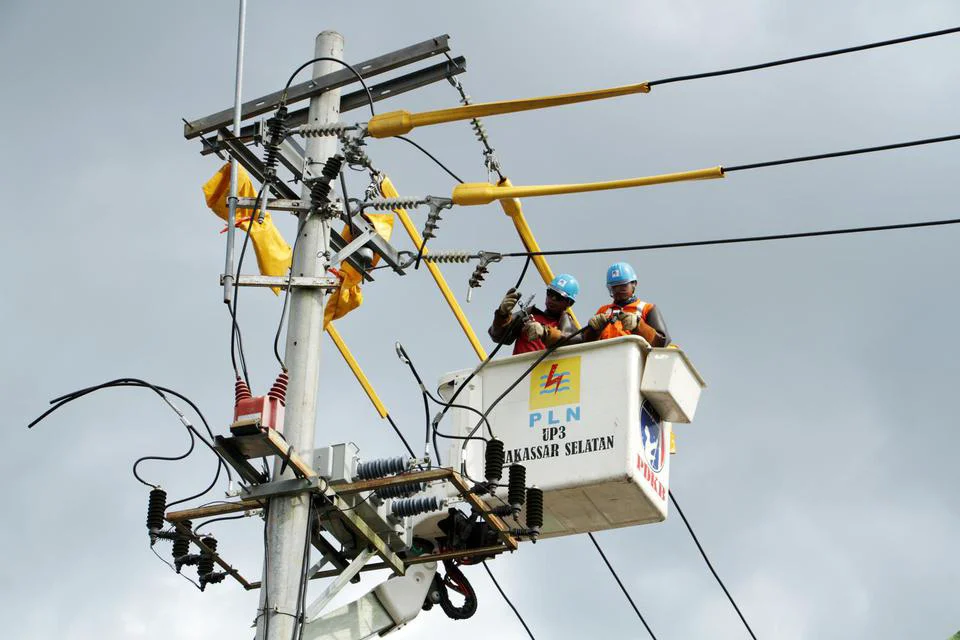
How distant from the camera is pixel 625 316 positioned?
1366 centimetres

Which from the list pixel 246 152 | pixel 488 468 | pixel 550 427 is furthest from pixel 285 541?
pixel 246 152

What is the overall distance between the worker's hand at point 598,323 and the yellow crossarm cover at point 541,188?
50.8 inches

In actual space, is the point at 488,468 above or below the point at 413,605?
above

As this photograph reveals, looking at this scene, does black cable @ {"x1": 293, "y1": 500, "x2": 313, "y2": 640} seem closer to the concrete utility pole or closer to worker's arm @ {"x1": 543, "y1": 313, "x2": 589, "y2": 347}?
the concrete utility pole

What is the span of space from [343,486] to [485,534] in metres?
1.54

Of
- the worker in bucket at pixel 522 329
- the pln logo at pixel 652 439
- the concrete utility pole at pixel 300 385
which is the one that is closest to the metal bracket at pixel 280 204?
the concrete utility pole at pixel 300 385

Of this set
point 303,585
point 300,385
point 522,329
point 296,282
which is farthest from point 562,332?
point 303,585

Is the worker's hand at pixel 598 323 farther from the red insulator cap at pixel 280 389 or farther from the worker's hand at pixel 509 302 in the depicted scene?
the red insulator cap at pixel 280 389

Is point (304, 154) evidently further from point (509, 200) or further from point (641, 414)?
point (641, 414)

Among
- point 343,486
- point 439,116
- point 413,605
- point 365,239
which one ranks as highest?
point 439,116

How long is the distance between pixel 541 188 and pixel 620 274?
182 cm

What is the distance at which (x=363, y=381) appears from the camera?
49.6 ft

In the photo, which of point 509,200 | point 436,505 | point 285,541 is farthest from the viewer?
point 509,200

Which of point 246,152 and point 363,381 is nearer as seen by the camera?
point 246,152
